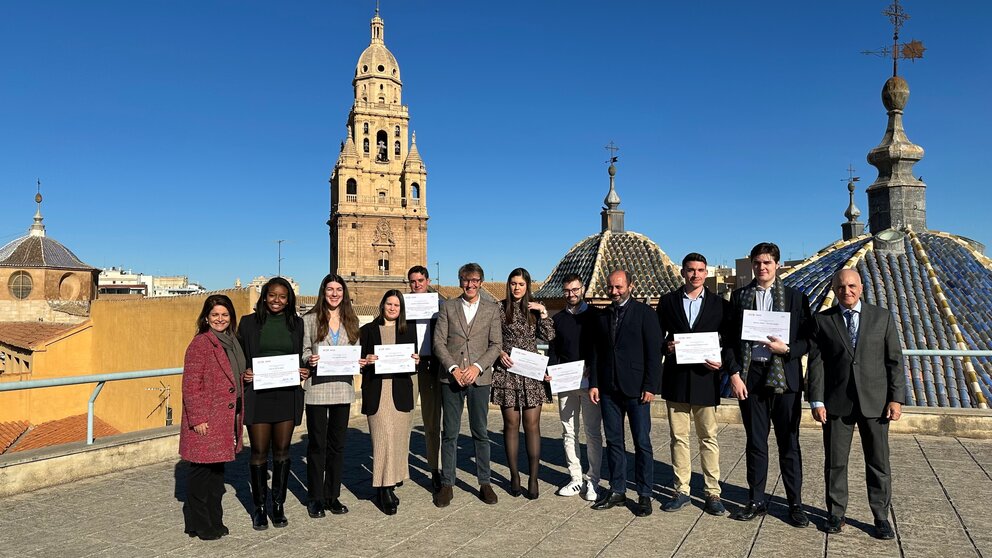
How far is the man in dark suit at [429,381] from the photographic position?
6.09 m

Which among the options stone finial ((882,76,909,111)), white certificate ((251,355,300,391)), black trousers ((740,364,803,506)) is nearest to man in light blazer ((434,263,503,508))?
white certificate ((251,355,300,391))

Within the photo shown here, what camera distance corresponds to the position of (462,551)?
4.59m

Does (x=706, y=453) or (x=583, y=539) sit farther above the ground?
(x=706, y=453)

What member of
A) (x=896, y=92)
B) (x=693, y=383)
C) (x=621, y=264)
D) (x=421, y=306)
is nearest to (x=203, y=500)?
(x=421, y=306)

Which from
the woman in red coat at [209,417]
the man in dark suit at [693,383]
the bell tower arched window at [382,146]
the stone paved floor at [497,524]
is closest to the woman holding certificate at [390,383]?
the stone paved floor at [497,524]

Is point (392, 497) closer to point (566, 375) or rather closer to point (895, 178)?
point (566, 375)

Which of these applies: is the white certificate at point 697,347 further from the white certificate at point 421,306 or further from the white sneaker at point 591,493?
the white certificate at point 421,306

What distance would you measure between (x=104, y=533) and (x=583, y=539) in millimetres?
3698

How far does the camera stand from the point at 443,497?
18.6ft

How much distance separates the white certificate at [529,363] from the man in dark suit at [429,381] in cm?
78

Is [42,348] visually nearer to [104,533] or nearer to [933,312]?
[104,533]

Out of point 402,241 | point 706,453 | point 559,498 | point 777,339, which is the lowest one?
point 559,498

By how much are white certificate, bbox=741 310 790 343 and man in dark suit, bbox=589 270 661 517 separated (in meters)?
0.74

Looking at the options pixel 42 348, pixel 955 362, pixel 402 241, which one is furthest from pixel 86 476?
pixel 402 241
